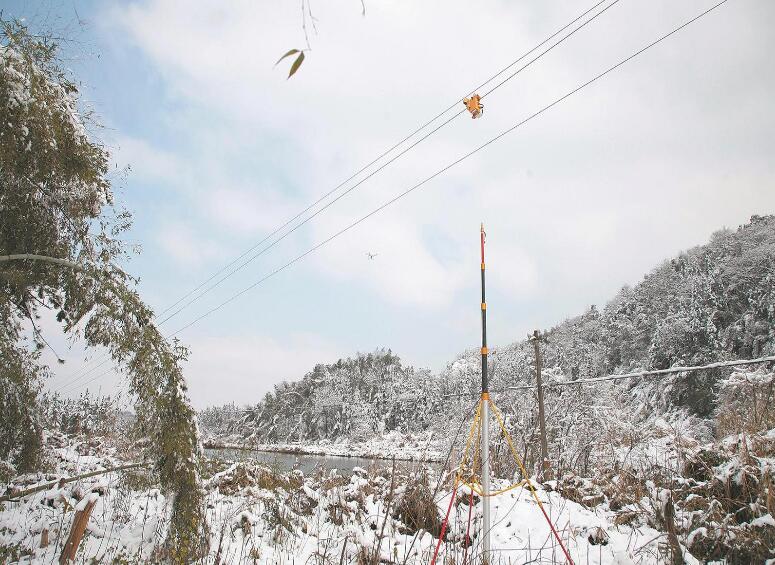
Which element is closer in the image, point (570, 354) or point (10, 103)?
point (10, 103)

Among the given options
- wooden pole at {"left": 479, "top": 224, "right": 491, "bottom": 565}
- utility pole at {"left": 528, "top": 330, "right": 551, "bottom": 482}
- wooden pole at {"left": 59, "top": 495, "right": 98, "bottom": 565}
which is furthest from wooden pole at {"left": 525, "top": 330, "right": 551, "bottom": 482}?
wooden pole at {"left": 59, "top": 495, "right": 98, "bottom": 565}

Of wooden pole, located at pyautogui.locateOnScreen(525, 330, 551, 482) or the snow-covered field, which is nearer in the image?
the snow-covered field

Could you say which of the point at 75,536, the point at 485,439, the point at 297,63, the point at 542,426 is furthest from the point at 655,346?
the point at 297,63

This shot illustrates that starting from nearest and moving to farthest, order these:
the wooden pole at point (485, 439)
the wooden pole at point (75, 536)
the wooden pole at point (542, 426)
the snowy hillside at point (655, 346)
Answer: the wooden pole at point (485, 439) → the wooden pole at point (75, 536) → the wooden pole at point (542, 426) → the snowy hillside at point (655, 346)

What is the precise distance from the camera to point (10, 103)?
509cm

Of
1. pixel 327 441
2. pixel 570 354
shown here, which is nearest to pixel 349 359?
pixel 327 441

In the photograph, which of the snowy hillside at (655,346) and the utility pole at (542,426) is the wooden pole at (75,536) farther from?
the utility pole at (542,426)

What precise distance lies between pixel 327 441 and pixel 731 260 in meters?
57.7

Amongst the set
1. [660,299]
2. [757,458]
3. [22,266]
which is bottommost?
[757,458]

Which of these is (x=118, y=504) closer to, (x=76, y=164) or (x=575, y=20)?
(x=76, y=164)

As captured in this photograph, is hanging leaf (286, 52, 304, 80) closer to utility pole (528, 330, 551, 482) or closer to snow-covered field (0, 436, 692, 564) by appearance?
snow-covered field (0, 436, 692, 564)

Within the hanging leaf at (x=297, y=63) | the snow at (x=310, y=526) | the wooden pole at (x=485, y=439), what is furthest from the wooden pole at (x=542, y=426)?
the hanging leaf at (x=297, y=63)

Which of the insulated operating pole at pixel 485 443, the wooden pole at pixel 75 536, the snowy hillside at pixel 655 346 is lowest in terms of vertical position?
the wooden pole at pixel 75 536

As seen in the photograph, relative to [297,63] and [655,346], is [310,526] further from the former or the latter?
[655,346]
